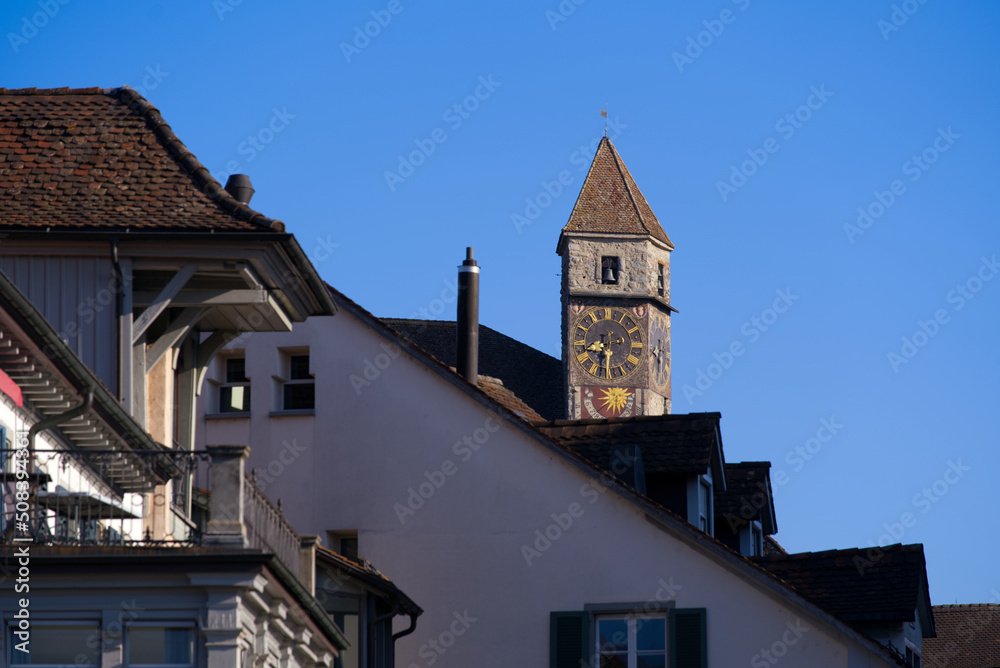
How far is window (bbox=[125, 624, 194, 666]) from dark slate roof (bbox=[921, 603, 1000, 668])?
37.6 meters

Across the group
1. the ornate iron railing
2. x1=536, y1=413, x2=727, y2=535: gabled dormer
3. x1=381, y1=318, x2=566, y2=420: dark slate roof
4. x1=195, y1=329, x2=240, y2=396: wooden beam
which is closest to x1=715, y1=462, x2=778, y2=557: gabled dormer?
x1=536, y1=413, x2=727, y2=535: gabled dormer

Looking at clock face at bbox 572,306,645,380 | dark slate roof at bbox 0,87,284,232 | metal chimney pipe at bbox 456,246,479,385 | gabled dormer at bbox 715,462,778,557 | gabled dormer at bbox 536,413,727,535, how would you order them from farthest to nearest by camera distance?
clock face at bbox 572,306,645,380 < metal chimney pipe at bbox 456,246,479,385 < gabled dormer at bbox 715,462,778,557 < gabled dormer at bbox 536,413,727,535 < dark slate roof at bbox 0,87,284,232

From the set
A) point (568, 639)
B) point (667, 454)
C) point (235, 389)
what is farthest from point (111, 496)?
point (667, 454)

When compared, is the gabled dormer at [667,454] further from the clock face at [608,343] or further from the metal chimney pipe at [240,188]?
the clock face at [608,343]

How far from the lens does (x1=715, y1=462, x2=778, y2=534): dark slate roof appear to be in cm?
3000

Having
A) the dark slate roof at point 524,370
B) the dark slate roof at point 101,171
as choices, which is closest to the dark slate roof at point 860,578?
the dark slate roof at point 101,171

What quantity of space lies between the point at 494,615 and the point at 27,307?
1241 cm

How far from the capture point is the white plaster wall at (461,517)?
2588 centimetres

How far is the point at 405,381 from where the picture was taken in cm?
2783

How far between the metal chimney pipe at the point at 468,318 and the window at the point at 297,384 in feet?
14.6

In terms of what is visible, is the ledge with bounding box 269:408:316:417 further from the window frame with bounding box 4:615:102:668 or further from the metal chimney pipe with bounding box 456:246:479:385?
the window frame with bounding box 4:615:102:668

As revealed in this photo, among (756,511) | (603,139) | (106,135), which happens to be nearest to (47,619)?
(106,135)

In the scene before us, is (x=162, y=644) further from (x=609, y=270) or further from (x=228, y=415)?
(x=609, y=270)

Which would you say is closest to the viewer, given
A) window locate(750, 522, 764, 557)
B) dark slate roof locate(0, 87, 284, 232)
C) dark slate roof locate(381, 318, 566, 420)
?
dark slate roof locate(0, 87, 284, 232)
